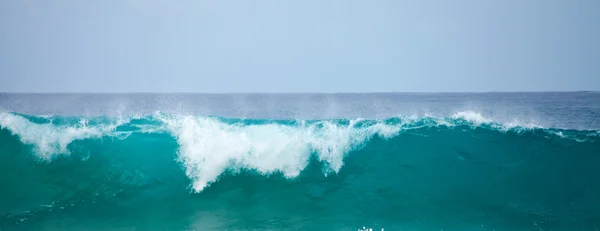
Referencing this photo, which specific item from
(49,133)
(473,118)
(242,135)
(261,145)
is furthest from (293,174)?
(49,133)

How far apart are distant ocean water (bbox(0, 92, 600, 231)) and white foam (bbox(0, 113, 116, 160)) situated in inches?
1.1

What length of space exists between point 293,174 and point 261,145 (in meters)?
0.94

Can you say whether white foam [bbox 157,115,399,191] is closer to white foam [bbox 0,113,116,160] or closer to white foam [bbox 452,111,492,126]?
white foam [bbox 452,111,492,126]

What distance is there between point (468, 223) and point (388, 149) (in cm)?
225

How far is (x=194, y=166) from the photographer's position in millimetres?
7703

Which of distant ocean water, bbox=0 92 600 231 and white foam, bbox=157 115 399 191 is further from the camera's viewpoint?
white foam, bbox=157 115 399 191

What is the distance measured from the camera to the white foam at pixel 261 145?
7.61 m

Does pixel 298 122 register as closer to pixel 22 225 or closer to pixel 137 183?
pixel 137 183

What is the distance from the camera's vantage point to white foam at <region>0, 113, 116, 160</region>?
8.19m

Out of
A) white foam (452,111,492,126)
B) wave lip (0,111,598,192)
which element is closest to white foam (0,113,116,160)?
wave lip (0,111,598,192)

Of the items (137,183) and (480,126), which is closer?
(137,183)

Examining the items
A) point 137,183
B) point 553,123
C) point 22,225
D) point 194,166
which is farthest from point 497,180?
point 553,123

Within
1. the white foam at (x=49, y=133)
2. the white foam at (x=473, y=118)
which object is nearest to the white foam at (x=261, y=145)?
the white foam at (x=473, y=118)

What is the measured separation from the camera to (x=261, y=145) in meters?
7.93
